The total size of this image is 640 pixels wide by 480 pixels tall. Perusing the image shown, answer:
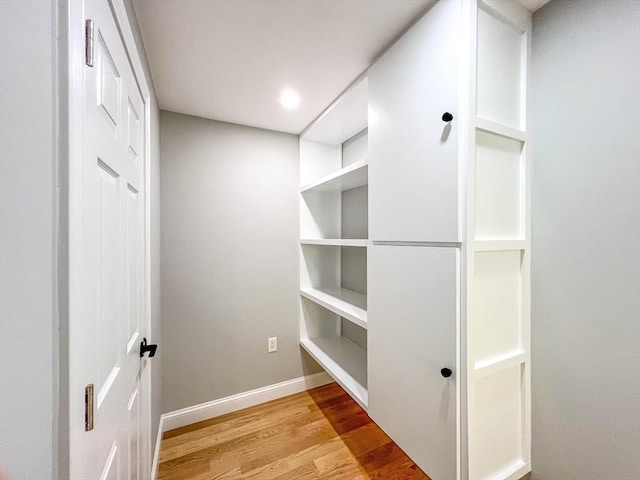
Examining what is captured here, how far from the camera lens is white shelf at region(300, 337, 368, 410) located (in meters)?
1.52

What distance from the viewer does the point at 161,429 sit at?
169cm

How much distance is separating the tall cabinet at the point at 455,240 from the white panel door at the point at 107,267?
41.0 inches

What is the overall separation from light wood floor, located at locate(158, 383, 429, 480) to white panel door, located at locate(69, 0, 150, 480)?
0.46m

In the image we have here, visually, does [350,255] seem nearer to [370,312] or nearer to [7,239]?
[370,312]

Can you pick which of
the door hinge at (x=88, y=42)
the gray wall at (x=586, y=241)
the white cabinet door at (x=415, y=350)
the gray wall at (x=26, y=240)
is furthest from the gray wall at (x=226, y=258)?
the gray wall at (x=586, y=241)

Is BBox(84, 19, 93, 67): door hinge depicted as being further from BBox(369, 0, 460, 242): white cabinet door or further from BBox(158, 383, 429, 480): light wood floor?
BBox(158, 383, 429, 480): light wood floor

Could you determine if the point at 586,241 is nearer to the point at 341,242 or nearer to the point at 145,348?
the point at 341,242

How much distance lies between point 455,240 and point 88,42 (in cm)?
114

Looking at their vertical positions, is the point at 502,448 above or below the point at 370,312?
below

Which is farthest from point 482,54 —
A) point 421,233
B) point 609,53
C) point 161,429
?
point 161,429

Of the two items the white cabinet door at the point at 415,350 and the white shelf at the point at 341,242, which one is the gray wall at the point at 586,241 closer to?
the white cabinet door at the point at 415,350

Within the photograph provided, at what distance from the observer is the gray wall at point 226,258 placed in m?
1.79

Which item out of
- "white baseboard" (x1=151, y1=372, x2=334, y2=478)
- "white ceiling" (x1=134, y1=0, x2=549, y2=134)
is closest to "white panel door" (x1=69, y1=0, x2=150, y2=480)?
"white ceiling" (x1=134, y1=0, x2=549, y2=134)

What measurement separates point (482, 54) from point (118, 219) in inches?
56.2
